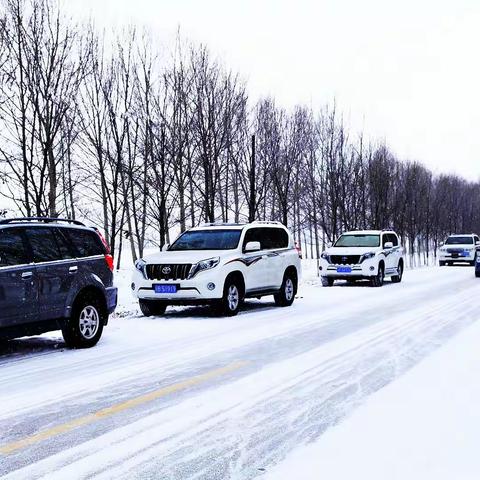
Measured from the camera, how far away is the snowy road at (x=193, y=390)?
4141 millimetres

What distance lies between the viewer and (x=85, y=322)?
9.02 meters

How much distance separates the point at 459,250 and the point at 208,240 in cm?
2574

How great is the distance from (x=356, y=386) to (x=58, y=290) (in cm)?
416

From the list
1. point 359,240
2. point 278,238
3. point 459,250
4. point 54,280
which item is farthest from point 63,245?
point 459,250

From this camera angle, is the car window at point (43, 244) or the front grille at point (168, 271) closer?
the car window at point (43, 244)

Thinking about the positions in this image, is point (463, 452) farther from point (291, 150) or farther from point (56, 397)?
point (291, 150)

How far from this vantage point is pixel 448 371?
6.93 meters

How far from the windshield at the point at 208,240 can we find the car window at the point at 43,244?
17.7 ft

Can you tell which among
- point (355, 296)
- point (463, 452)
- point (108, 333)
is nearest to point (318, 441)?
point (463, 452)

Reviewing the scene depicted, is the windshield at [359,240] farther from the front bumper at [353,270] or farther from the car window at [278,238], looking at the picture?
the car window at [278,238]

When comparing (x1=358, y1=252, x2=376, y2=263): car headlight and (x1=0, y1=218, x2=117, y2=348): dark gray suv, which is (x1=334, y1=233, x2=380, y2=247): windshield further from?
(x1=0, y1=218, x2=117, y2=348): dark gray suv

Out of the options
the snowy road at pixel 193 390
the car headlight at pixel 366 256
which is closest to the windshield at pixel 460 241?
the car headlight at pixel 366 256

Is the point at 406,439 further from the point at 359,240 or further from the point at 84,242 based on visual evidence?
the point at 359,240

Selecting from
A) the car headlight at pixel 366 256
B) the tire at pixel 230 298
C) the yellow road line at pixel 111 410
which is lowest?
the yellow road line at pixel 111 410
